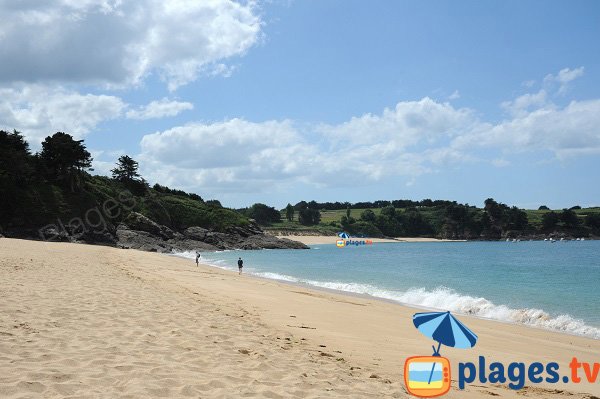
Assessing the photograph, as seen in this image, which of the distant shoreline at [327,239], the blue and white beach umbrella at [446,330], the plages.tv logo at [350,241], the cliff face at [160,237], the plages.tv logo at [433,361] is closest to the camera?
the blue and white beach umbrella at [446,330]

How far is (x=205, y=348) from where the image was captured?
8.78 metres

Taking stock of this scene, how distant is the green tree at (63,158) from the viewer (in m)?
78.4

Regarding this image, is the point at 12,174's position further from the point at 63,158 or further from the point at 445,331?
the point at 445,331

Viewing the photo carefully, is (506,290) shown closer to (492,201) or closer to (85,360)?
(85,360)

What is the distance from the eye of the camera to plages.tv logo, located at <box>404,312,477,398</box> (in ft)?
21.1

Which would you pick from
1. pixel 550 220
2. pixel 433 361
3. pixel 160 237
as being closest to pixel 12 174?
pixel 160 237

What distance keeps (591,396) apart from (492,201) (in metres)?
200

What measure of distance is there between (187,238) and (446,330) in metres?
97.5

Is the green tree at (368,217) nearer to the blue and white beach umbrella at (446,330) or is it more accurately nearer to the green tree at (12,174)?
the green tree at (12,174)

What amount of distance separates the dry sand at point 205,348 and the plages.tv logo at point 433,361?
1.73ft

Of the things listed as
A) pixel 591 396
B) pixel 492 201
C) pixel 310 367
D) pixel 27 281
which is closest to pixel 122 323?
pixel 310 367

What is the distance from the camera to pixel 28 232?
219 feet

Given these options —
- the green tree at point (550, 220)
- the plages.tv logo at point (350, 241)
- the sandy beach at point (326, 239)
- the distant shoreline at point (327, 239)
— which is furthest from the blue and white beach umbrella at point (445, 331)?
the green tree at point (550, 220)

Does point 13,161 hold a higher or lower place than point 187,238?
higher
